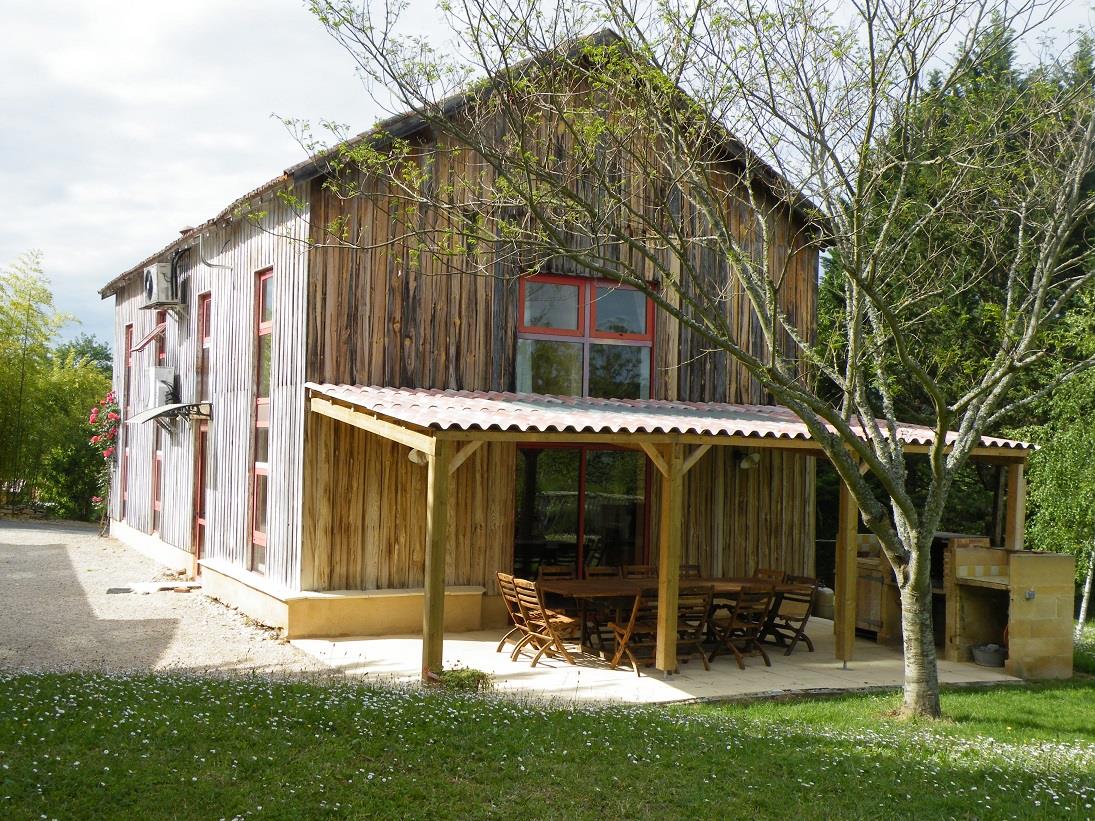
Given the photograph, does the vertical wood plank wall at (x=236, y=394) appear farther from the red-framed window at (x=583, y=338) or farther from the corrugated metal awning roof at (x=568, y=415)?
the red-framed window at (x=583, y=338)

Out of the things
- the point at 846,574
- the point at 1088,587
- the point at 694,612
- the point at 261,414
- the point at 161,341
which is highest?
the point at 161,341

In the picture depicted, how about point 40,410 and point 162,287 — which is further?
point 40,410

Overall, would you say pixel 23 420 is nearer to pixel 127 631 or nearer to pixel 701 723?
pixel 127 631

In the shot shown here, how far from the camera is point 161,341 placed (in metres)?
18.2

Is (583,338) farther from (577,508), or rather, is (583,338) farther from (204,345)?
(204,345)

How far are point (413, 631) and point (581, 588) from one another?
2.09 m

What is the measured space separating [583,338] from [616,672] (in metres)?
4.24

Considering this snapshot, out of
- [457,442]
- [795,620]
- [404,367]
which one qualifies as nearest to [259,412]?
[404,367]

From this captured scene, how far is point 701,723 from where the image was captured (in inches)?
302

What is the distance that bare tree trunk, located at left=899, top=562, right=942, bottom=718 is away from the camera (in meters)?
8.36

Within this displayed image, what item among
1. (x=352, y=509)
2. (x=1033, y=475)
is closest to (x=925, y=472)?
(x=1033, y=475)

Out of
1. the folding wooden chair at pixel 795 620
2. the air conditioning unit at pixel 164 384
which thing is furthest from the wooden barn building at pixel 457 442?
the air conditioning unit at pixel 164 384

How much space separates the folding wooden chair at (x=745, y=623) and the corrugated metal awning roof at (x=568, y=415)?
1.54 meters

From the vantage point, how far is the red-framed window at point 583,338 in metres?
12.3
